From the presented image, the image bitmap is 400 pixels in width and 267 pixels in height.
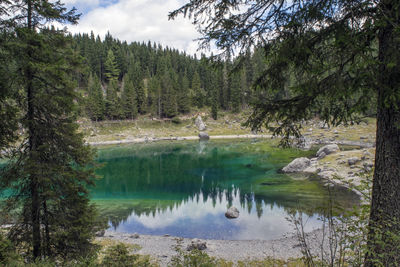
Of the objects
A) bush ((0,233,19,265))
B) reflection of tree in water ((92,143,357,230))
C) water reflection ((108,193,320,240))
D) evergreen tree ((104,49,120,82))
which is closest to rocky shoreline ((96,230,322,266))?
water reflection ((108,193,320,240))

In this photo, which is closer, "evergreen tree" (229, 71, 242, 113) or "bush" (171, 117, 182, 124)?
"bush" (171, 117, 182, 124)

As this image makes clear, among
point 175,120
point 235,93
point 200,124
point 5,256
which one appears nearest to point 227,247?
point 5,256

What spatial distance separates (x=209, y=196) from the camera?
952 inches

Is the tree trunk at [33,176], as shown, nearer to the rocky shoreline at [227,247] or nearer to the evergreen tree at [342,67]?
the evergreen tree at [342,67]

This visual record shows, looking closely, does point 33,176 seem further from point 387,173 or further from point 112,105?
point 112,105

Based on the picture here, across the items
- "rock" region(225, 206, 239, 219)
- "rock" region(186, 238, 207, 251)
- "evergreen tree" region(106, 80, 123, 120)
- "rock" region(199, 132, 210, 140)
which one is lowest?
"rock" region(225, 206, 239, 219)

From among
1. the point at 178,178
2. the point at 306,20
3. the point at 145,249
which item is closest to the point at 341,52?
the point at 306,20

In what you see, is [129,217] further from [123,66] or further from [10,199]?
[123,66]

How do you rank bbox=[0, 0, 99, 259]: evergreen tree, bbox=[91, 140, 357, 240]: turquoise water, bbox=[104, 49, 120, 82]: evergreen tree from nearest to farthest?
bbox=[0, 0, 99, 259]: evergreen tree → bbox=[91, 140, 357, 240]: turquoise water → bbox=[104, 49, 120, 82]: evergreen tree

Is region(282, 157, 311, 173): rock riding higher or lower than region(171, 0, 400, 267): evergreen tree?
lower

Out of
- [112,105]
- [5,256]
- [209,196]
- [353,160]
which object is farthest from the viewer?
[112,105]

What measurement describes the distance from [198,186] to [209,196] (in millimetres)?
3850

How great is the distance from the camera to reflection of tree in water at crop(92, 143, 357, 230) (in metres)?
20.5

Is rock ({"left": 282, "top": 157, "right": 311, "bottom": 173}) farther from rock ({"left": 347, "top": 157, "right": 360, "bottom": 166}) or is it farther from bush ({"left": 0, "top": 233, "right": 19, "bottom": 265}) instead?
bush ({"left": 0, "top": 233, "right": 19, "bottom": 265})
